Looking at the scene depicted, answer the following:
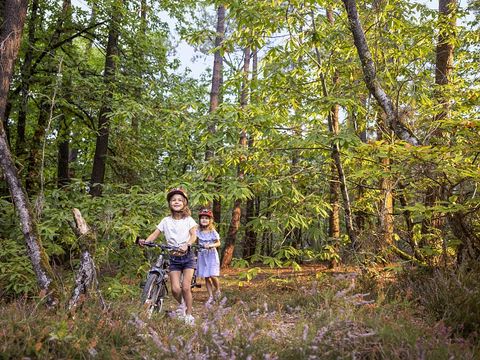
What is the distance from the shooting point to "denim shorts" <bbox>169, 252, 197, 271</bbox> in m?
5.68

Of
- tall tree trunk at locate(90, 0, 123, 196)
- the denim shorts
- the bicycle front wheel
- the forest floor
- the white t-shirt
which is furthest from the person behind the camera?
tall tree trunk at locate(90, 0, 123, 196)

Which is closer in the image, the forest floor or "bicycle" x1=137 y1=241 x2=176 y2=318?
the forest floor

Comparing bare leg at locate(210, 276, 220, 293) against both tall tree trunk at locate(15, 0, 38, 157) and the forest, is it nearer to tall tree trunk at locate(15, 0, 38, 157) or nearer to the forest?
the forest

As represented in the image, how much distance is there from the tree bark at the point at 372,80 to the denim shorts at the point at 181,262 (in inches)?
153

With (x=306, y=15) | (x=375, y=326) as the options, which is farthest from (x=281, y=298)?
(x=306, y=15)

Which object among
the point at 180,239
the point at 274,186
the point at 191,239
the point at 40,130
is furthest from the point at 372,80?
the point at 40,130

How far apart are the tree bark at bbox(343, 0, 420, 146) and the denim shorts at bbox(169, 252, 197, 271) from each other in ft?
12.7

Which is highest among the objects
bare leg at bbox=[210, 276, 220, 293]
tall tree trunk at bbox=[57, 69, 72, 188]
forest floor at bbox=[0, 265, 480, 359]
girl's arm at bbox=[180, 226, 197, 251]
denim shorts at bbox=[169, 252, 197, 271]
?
tall tree trunk at bbox=[57, 69, 72, 188]

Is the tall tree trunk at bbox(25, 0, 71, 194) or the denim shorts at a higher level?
the tall tree trunk at bbox(25, 0, 71, 194)

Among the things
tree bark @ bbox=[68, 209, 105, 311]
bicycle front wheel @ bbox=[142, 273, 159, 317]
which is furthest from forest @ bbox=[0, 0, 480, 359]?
bicycle front wheel @ bbox=[142, 273, 159, 317]

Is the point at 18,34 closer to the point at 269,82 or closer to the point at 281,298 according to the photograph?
the point at 269,82

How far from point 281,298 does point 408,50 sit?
5.30 m

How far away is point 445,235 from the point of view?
5883mm

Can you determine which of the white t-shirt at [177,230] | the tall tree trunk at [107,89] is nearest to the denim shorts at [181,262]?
the white t-shirt at [177,230]
